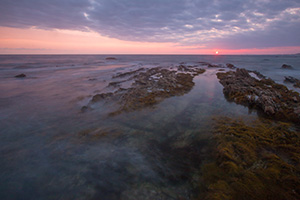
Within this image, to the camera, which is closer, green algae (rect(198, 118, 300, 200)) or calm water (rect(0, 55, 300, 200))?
green algae (rect(198, 118, 300, 200))

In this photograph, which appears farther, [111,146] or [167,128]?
[167,128]

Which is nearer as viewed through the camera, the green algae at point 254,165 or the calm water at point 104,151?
the green algae at point 254,165

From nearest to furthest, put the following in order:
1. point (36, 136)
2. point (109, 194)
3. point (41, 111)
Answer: point (109, 194), point (36, 136), point (41, 111)

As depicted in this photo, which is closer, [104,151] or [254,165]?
[254,165]

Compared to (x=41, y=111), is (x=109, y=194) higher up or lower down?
lower down

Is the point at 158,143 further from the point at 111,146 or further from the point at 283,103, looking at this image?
the point at 283,103

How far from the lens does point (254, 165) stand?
4.80 meters

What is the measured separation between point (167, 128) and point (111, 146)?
313cm

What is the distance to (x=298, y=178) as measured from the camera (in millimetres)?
4176

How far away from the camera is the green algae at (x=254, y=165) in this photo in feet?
12.8

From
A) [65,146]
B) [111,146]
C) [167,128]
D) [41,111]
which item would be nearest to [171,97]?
[167,128]

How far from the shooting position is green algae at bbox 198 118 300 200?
3.90m

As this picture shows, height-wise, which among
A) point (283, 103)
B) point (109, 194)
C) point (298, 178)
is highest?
point (283, 103)

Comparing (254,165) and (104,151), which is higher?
(254,165)
